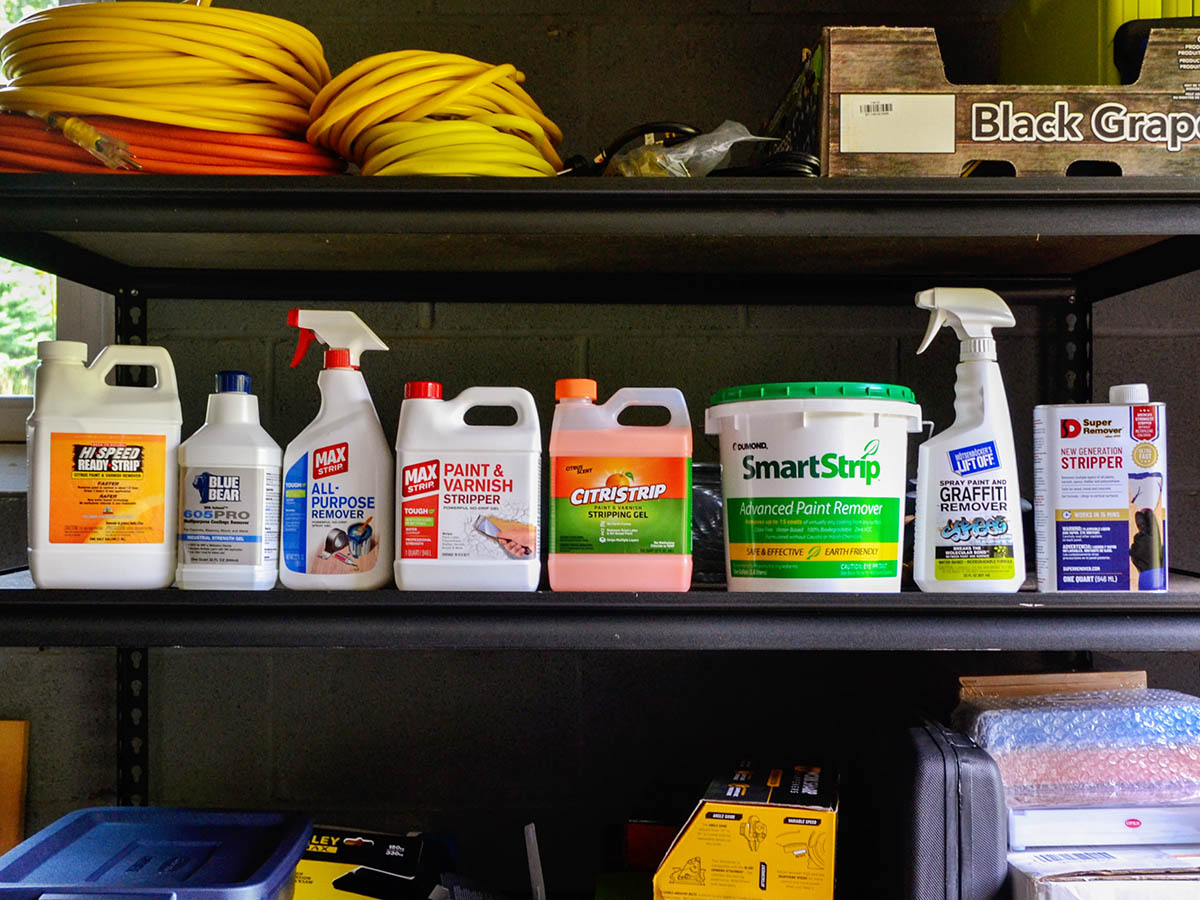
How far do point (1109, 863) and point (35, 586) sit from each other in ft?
4.07

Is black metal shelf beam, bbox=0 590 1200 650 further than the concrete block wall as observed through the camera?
No

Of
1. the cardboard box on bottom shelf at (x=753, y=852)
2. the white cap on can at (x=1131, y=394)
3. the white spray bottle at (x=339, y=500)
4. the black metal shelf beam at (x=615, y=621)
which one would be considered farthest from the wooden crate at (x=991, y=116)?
the cardboard box on bottom shelf at (x=753, y=852)

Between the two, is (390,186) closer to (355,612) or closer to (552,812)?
(355,612)

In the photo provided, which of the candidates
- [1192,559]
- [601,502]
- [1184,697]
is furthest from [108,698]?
[1192,559]

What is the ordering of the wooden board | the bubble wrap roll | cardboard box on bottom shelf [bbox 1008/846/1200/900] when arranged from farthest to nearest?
the wooden board → the bubble wrap roll → cardboard box on bottom shelf [bbox 1008/846/1200/900]

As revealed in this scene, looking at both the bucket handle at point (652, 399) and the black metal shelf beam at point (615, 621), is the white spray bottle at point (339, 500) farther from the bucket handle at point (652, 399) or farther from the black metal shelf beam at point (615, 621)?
the bucket handle at point (652, 399)

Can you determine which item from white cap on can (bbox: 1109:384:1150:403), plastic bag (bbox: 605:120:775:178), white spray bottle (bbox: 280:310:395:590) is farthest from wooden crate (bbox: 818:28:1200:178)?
white spray bottle (bbox: 280:310:395:590)

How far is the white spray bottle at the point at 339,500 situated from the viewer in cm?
104

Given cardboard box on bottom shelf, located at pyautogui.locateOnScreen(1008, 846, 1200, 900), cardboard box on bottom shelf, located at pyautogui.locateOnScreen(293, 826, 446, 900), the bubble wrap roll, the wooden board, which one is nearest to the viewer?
cardboard box on bottom shelf, located at pyautogui.locateOnScreen(1008, 846, 1200, 900)

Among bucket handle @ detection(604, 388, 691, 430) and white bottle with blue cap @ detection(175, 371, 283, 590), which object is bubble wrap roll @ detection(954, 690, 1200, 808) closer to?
bucket handle @ detection(604, 388, 691, 430)

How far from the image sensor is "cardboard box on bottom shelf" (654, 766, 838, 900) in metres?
1.01

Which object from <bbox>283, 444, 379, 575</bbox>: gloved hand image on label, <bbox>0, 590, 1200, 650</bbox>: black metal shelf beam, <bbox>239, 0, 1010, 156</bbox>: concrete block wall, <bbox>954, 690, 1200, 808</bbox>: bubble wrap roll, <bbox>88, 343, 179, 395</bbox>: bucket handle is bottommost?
<bbox>954, 690, 1200, 808</bbox>: bubble wrap roll

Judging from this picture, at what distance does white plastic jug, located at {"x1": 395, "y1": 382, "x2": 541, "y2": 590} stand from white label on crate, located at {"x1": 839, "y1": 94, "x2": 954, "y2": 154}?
506mm

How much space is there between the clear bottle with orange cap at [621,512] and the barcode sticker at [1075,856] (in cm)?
50
